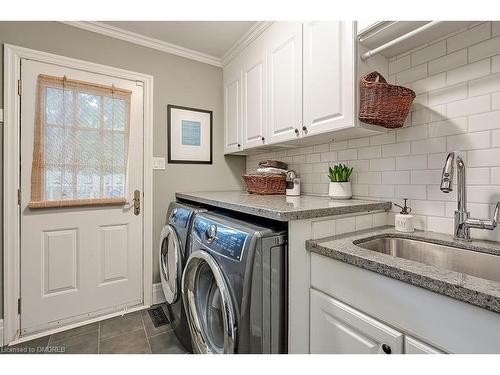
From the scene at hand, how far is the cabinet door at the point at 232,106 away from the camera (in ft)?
7.25

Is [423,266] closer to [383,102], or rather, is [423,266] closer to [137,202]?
[383,102]

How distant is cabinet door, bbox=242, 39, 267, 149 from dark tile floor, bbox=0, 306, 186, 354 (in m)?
1.54

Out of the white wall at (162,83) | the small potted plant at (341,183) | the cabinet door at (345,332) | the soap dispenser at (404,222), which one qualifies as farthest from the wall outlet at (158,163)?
the soap dispenser at (404,222)

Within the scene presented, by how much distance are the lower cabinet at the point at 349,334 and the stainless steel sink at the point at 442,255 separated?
31 cm

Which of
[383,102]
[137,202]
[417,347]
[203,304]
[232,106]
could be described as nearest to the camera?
[417,347]

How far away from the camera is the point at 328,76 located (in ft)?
4.51

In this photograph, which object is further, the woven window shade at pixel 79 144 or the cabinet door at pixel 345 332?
the woven window shade at pixel 79 144

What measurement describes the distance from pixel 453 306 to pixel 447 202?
0.77 m

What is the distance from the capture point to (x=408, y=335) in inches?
29.6

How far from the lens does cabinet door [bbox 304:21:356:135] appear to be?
1.28 m

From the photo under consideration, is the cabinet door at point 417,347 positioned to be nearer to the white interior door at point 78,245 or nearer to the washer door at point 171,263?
the washer door at point 171,263

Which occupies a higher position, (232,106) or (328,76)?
(232,106)

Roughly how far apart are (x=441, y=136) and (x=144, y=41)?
2253 mm

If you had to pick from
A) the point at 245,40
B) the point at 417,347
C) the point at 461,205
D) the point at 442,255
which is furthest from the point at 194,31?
the point at 417,347
